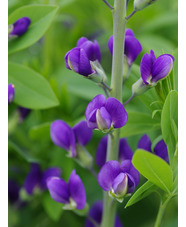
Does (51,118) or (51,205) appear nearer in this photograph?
(51,205)

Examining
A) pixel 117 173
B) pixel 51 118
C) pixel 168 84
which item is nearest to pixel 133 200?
pixel 117 173

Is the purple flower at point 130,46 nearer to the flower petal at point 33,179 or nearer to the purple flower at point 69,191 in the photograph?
the purple flower at point 69,191

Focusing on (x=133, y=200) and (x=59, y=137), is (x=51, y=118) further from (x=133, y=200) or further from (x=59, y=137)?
(x=133, y=200)

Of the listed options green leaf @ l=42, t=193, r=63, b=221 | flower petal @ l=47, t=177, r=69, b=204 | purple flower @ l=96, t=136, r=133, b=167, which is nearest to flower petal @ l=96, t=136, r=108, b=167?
purple flower @ l=96, t=136, r=133, b=167

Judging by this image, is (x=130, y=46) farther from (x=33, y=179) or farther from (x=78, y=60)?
(x=33, y=179)

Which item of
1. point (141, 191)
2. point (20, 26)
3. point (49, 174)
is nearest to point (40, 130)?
point (49, 174)

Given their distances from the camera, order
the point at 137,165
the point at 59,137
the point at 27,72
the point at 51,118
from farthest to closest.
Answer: the point at 51,118 → the point at 27,72 → the point at 59,137 → the point at 137,165

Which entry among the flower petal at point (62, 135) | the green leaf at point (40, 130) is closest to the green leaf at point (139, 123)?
the flower petal at point (62, 135)
